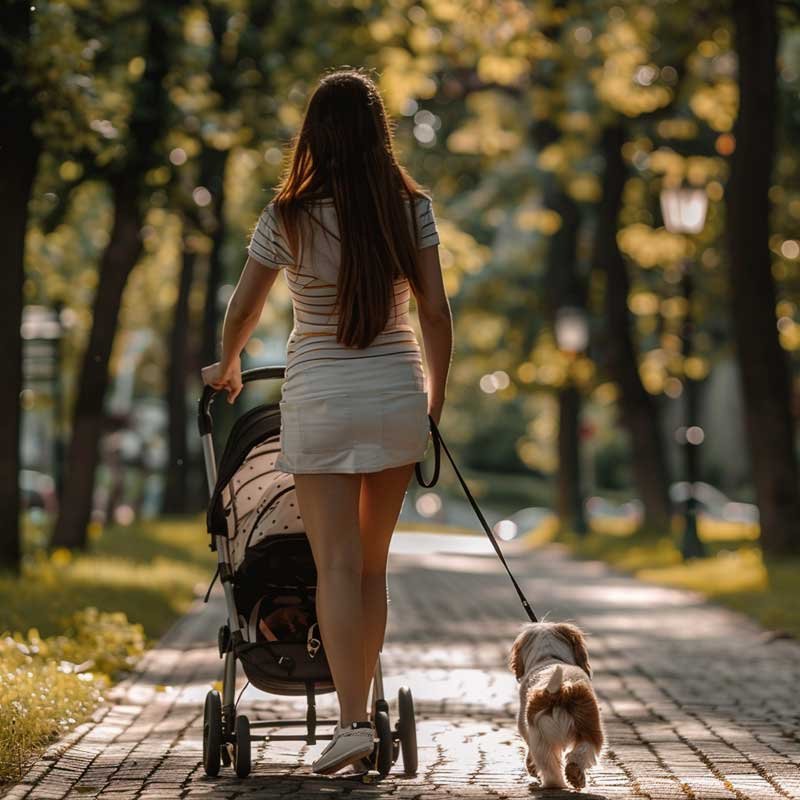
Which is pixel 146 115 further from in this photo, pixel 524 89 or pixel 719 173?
pixel 524 89

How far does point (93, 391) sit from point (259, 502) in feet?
42.5

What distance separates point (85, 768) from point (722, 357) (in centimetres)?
→ 3354

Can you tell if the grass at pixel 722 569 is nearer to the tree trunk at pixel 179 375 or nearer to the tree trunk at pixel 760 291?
the tree trunk at pixel 760 291

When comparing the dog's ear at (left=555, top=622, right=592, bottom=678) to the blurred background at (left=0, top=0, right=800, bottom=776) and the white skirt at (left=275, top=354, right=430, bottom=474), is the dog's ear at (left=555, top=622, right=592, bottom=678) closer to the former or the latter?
the white skirt at (left=275, top=354, right=430, bottom=474)

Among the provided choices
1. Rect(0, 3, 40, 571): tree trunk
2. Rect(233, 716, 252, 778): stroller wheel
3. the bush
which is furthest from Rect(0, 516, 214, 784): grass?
Rect(0, 3, 40, 571): tree trunk

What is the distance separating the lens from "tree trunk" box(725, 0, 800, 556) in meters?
18.2

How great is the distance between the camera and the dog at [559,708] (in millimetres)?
5684

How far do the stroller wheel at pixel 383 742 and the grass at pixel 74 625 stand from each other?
47.3 inches

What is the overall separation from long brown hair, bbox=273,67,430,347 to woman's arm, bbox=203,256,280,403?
5.9 inches

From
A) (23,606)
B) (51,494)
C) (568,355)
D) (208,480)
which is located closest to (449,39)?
(568,355)

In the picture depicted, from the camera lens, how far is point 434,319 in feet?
20.1

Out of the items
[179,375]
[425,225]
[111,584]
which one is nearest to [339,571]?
[425,225]

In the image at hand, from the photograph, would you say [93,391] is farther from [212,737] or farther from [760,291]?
[212,737]

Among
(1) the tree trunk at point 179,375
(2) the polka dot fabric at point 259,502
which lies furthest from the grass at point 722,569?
(2) the polka dot fabric at point 259,502
